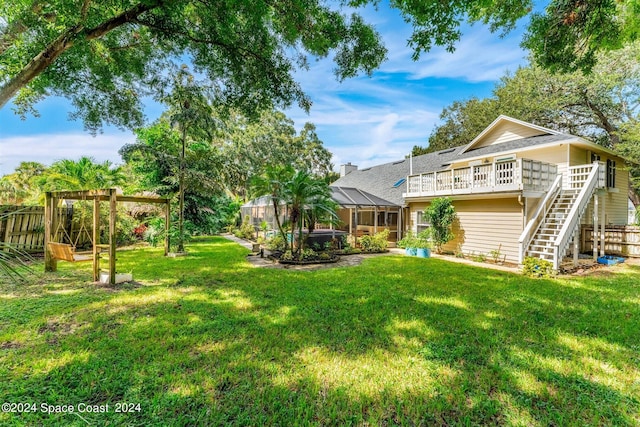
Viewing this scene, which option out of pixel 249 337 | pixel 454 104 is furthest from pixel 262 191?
pixel 454 104

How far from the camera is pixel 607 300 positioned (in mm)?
5766

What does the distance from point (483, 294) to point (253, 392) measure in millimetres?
5580

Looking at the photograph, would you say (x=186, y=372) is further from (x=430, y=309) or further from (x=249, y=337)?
(x=430, y=309)

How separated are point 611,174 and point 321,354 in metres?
17.7

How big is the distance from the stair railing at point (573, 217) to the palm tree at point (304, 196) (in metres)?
7.15

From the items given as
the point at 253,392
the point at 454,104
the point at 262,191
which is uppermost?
the point at 454,104

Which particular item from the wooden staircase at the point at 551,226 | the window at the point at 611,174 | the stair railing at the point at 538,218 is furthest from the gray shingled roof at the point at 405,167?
the window at the point at 611,174

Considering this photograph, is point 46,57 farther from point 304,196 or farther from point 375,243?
point 375,243

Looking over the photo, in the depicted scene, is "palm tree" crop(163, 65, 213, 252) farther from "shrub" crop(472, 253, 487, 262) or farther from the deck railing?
"shrub" crop(472, 253, 487, 262)

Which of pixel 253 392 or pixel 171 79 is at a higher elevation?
pixel 171 79

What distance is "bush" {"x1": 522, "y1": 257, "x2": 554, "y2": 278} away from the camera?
8125 millimetres

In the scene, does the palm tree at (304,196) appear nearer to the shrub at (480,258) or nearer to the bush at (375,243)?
the bush at (375,243)

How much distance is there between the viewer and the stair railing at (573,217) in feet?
27.9

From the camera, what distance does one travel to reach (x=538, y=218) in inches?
416
